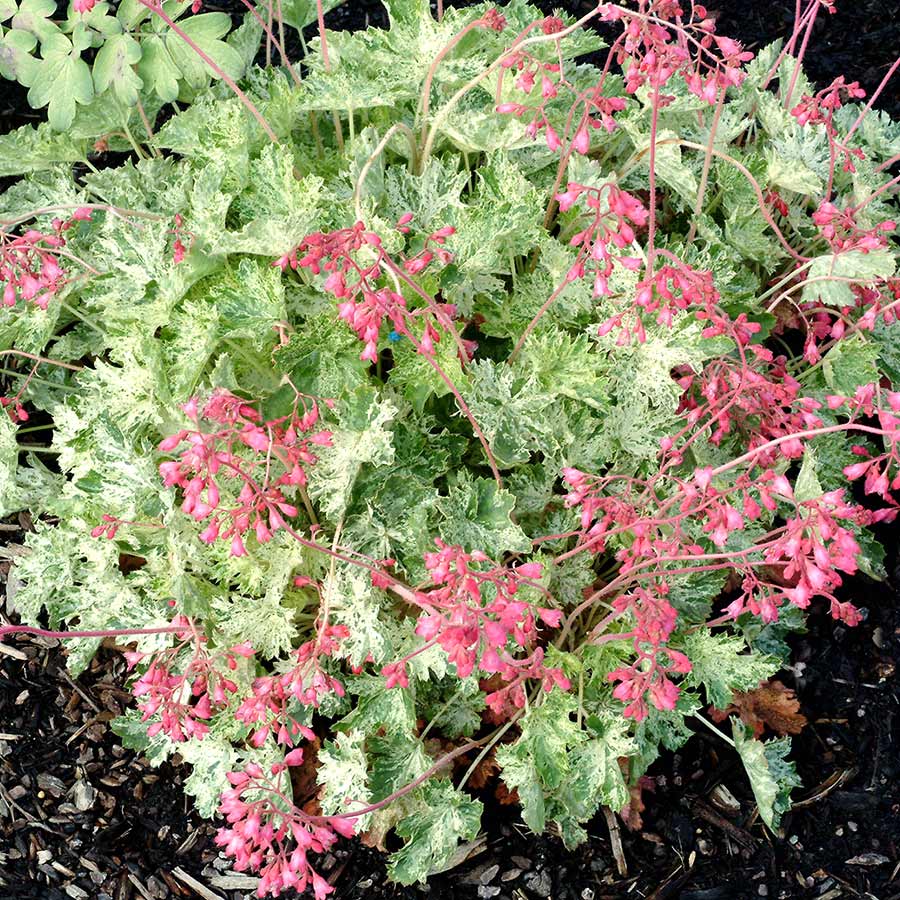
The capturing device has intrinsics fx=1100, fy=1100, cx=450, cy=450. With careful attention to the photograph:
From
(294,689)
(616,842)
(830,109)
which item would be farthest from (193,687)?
(830,109)

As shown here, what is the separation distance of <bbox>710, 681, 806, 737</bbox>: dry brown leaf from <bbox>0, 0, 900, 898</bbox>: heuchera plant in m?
0.11

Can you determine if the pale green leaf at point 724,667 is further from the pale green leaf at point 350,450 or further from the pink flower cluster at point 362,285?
the pink flower cluster at point 362,285

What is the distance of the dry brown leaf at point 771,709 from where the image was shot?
2715 millimetres

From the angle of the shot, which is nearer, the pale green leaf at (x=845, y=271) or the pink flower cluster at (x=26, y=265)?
the pink flower cluster at (x=26, y=265)

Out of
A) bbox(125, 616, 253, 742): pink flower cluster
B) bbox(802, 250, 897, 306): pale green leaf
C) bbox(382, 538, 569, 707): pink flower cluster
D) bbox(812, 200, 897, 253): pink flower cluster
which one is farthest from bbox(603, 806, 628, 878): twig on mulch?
bbox(812, 200, 897, 253): pink flower cluster

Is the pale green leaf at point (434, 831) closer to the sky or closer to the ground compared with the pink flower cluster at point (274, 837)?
closer to the ground

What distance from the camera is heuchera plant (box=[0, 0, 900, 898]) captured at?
2133 mm

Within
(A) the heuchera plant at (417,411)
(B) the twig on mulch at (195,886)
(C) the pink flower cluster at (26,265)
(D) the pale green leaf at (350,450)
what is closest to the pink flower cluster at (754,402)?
(A) the heuchera plant at (417,411)

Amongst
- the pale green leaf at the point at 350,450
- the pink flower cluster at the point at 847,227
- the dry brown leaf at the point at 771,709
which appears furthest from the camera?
the dry brown leaf at the point at 771,709

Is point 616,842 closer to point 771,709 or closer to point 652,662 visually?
point 771,709

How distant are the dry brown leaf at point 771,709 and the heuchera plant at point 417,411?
4.5 inches

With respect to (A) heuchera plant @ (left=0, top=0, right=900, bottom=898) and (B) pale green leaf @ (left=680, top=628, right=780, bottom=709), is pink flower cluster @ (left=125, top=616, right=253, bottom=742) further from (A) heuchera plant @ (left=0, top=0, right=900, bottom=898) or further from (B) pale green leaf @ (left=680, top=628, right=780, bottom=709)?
(B) pale green leaf @ (left=680, top=628, right=780, bottom=709)

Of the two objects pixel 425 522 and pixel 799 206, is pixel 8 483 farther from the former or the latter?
pixel 799 206

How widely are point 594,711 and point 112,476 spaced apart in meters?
1.18
